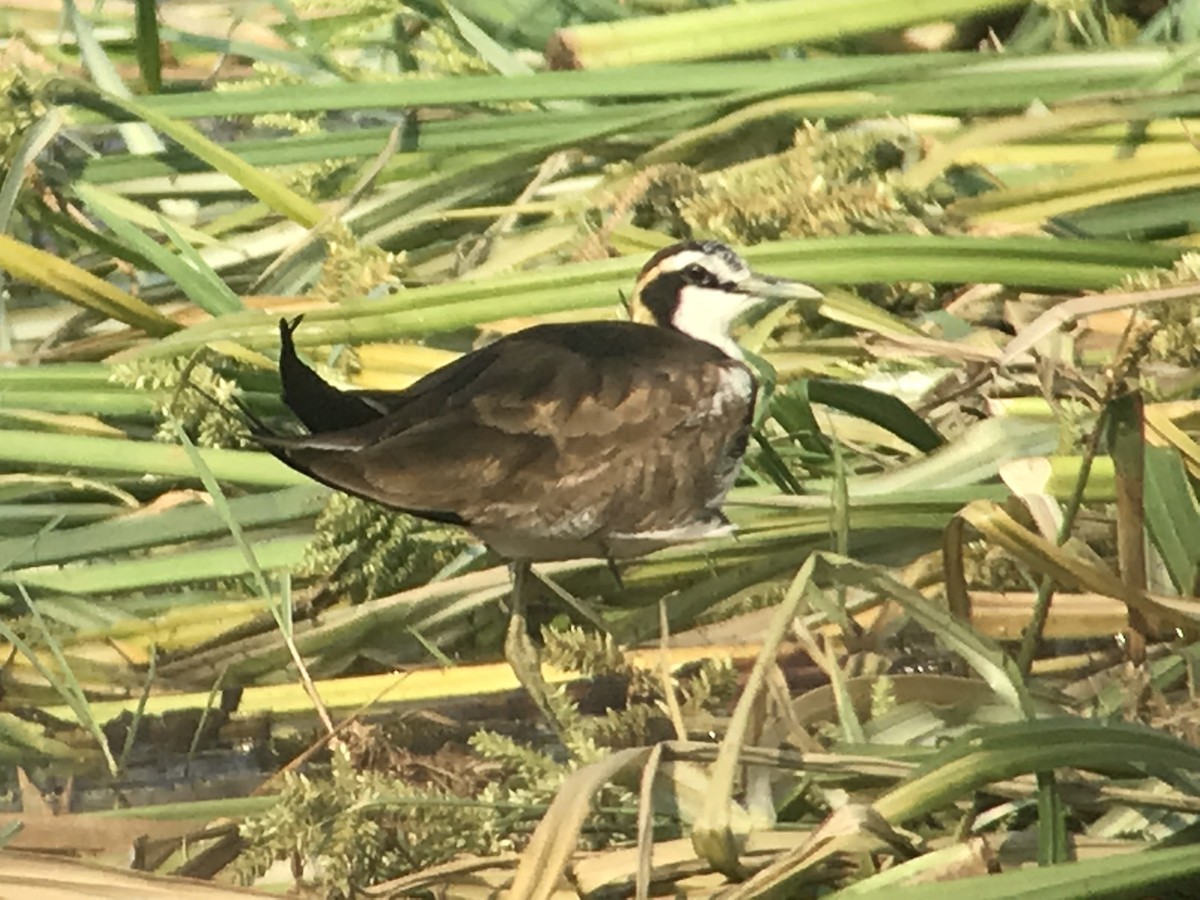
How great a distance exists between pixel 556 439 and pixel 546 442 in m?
0.01

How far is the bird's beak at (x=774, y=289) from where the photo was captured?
2355 millimetres

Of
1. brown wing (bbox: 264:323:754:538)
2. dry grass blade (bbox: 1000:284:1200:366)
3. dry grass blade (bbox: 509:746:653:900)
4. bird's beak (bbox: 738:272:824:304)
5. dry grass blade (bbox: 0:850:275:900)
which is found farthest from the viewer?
bird's beak (bbox: 738:272:824:304)

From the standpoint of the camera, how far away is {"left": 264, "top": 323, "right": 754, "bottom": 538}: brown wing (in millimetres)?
2098

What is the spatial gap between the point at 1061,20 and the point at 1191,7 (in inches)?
6.5

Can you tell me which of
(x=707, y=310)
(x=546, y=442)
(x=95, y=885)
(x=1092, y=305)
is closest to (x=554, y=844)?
(x=95, y=885)

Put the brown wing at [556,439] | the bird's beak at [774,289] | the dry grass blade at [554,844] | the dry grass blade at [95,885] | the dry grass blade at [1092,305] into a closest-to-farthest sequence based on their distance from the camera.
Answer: the dry grass blade at [554,844], the dry grass blade at [95,885], the dry grass blade at [1092,305], the brown wing at [556,439], the bird's beak at [774,289]

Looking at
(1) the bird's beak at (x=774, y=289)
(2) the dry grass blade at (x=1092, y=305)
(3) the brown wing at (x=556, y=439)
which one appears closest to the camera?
(2) the dry grass blade at (x=1092, y=305)

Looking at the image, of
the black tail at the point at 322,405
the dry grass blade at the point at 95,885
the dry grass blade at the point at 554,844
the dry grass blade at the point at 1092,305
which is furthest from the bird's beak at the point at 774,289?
the dry grass blade at the point at 95,885

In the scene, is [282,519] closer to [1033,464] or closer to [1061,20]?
[1033,464]

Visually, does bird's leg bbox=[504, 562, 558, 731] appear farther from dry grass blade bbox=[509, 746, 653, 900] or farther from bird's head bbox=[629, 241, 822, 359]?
dry grass blade bbox=[509, 746, 653, 900]

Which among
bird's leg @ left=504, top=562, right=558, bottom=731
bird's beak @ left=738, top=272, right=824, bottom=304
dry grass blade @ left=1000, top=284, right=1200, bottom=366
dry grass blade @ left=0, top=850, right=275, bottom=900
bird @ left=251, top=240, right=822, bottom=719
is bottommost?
dry grass blade @ left=0, top=850, right=275, bottom=900

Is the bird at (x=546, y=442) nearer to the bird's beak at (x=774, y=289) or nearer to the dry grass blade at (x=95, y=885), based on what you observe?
the bird's beak at (x=774, y=289)

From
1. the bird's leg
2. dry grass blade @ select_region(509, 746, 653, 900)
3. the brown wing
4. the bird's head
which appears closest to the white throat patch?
the bird's head

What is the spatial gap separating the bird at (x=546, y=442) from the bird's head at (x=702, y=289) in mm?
89
